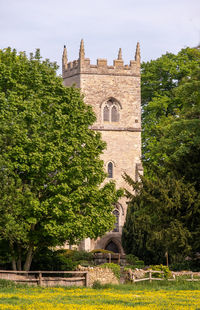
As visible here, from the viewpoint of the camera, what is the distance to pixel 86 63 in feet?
175

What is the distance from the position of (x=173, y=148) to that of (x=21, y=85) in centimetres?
909

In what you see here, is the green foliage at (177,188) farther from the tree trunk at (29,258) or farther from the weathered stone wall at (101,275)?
the tree trunk at (29,258)

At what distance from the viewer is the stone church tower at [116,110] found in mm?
51188

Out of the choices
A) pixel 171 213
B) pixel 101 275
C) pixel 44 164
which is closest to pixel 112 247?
pixel 171 213

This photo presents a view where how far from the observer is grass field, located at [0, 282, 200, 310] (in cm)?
1680

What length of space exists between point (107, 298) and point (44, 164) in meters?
9.89

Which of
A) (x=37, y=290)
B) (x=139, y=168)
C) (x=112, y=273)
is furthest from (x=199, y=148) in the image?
(x=139, y=168)

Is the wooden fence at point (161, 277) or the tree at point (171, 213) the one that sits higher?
the tree at point (171, 213)

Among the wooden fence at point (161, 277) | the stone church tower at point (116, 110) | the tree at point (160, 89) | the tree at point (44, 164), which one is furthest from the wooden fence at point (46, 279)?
the stone church tower at point (116, 110)

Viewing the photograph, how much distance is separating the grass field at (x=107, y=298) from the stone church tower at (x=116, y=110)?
25.8 metres

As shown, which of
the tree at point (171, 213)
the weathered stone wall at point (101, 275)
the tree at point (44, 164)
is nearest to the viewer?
the tree at point (44, 164)

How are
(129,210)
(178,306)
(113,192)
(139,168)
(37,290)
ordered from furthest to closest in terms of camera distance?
(139,168) → (129,210) → (113,192) → (37,290) → (178,306)

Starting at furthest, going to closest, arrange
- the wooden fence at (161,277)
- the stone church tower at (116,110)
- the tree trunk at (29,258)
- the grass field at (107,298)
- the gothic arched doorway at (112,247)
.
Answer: the stone church tower at (116,110) < the gothic arched doorway at (112,247) < the tree trunk at (29,258) < the wooden fence at (161,277) < the grass field at (107,298)

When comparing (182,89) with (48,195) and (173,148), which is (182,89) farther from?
(48,195)
